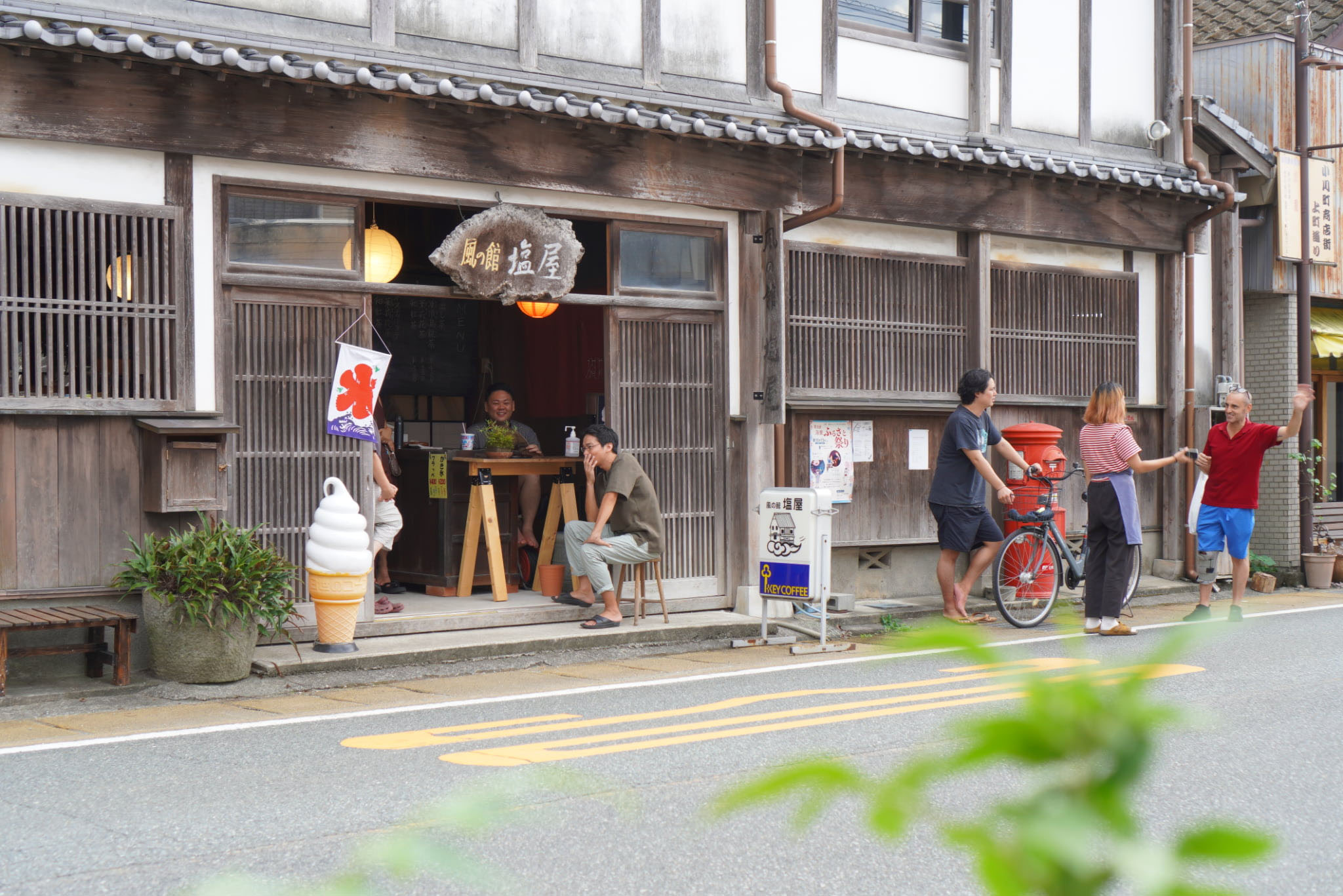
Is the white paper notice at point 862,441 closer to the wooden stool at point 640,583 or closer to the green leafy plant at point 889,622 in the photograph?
the green leafy plant at point 889,622

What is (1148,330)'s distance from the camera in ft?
49.6

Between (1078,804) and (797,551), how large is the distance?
10.0m

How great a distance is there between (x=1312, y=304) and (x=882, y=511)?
766cm

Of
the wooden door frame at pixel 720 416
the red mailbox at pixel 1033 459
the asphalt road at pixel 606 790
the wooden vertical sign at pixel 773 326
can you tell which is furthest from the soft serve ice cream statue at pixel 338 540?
the red mailbox at pixel 1033 459

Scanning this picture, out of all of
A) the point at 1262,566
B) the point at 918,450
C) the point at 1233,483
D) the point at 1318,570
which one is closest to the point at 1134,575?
the point at 1233,483

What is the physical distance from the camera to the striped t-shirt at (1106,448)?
11.3 metres

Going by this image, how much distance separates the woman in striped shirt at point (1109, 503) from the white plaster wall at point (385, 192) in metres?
3.01

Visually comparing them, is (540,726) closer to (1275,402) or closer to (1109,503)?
(1109,503)

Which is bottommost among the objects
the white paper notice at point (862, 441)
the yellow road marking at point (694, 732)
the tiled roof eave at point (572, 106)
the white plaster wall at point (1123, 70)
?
the yellow road marking at point (694, 732)

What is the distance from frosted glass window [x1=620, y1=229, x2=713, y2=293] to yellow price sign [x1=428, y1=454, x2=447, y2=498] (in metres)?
2.62

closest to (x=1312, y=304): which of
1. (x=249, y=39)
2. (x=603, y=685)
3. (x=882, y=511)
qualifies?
(x=882, y=511)

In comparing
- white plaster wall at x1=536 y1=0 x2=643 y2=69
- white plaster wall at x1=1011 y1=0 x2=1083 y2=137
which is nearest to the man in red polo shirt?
white plaster wall at x1=1011 y1=0 x2=1083 y2=137

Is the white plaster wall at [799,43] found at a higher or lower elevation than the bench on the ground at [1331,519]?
higher

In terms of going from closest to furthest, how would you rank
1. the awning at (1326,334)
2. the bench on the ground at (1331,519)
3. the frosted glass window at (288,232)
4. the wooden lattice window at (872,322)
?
the frosted glass window at (288,232)
the wooden lattice window at (872,322)
the bench on the ground at (1331,519)
the awning at (1326,334)
